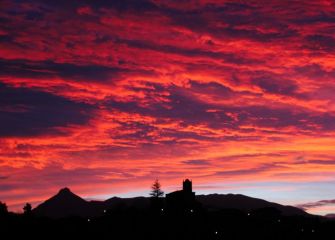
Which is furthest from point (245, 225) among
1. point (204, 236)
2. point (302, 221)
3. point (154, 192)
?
point (154, 192)

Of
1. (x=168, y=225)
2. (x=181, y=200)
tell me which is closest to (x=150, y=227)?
(x=168, y=225)

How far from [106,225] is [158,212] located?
1226 centimetres

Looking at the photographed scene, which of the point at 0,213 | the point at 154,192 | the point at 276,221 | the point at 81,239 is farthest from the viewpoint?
the point at 154,192

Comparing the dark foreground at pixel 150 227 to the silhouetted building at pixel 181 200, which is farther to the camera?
the silhouetted building at pixel 181 200

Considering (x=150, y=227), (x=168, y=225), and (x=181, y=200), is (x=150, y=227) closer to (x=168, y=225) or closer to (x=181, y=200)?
(x=168, y=225)

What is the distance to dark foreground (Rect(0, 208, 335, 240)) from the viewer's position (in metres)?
69.1

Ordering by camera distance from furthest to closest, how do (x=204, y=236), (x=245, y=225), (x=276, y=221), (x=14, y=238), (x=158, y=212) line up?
(x=276, y=221), (x=245, y=225), (x=158, y=212), (x=204, y=236), (x=14, y=238)

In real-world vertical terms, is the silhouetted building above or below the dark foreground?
above

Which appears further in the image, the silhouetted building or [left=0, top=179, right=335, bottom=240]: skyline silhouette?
the silhouetted building

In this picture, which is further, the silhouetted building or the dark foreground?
the silhouetted building

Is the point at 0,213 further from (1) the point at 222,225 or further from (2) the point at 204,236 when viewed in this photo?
(1) the point at 222,225

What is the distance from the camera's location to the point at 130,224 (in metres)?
76.8

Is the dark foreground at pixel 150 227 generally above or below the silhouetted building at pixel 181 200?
below

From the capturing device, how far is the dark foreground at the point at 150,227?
69125 mm
